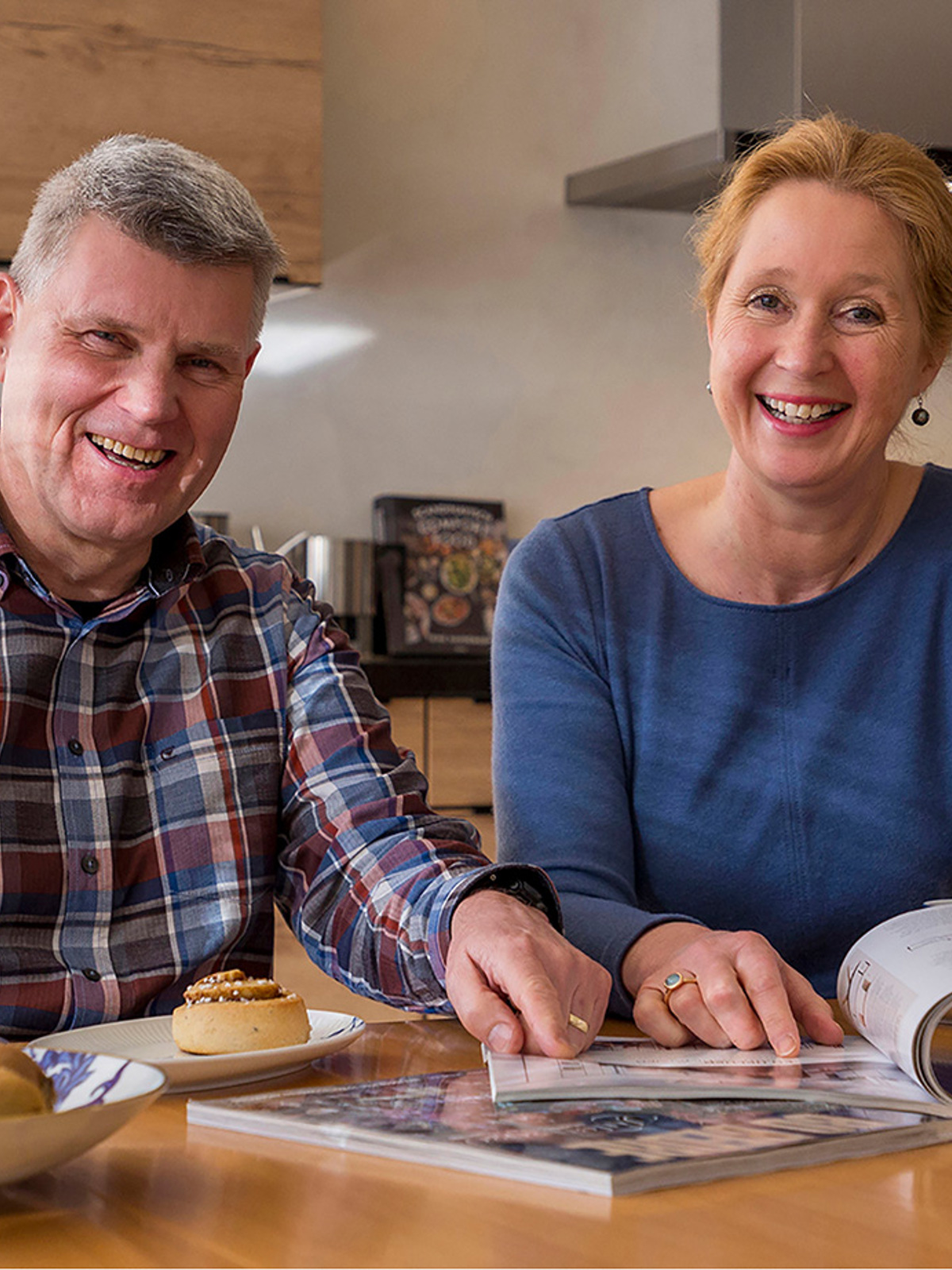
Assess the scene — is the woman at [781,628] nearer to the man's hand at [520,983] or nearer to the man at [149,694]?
the man at [149,694]

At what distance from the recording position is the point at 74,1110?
0.64 metres

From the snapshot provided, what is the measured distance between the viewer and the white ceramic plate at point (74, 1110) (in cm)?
64

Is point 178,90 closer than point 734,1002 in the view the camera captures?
No

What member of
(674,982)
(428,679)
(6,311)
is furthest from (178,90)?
(674,982)

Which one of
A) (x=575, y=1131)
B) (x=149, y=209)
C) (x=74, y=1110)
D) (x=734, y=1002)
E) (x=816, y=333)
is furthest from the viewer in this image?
(x=816, y=333)

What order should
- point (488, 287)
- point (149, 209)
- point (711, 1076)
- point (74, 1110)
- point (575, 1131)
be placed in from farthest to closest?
point (488, 287), point (149, 209), point (711, 1076), point (575, 1131), point (74, 1110)

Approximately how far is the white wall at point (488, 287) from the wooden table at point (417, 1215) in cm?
309

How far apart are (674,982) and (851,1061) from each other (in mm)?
133

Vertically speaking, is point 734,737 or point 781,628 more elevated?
point 781,628

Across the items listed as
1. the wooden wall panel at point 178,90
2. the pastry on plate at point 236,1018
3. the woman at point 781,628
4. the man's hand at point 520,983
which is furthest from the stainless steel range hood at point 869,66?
the pastry on plate at point 236,1018

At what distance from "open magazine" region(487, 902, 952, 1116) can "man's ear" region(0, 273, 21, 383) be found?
2.52 ft

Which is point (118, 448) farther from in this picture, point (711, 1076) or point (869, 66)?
point (869, 66)

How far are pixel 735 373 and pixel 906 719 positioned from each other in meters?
0.37

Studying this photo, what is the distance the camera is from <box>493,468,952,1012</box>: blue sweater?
143 centimetres
